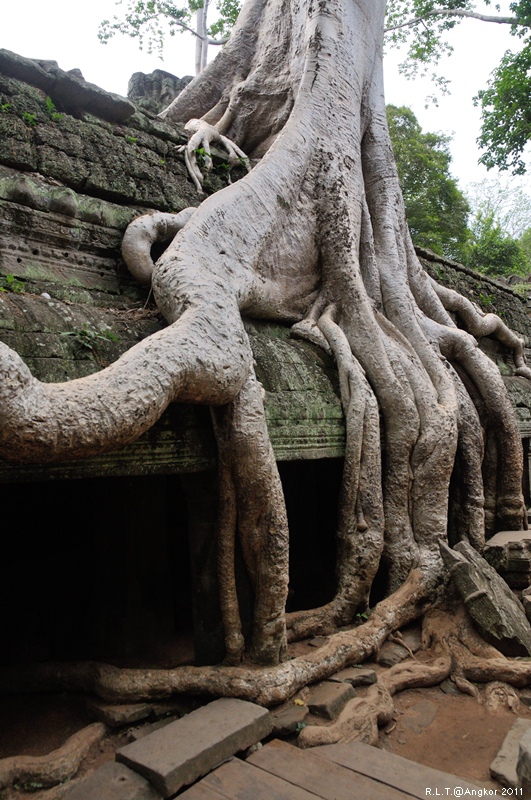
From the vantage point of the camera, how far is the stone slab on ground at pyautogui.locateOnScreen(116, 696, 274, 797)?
185 centimetres

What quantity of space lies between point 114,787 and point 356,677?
126 centimetres

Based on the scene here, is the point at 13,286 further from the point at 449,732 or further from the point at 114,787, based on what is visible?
the point at 449,732

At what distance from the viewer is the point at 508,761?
215 centimetres

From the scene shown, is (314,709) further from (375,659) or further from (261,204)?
(261,204)

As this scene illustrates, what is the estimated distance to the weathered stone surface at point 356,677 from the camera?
2.67m

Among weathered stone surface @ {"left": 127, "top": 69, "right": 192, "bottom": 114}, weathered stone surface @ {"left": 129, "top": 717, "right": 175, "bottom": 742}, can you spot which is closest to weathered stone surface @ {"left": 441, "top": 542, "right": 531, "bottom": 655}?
weathered stone surface @ {"left": 129, "top": 717, "right": 175, "bottom": 742}

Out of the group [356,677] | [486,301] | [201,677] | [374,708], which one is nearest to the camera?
[201,677]

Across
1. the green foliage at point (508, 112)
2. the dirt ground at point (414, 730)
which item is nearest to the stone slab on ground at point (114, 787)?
the dirt ground at point (414, 730)

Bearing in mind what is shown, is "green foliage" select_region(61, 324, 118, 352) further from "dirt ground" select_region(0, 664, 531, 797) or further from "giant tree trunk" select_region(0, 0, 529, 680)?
"dirt ground" select_region(0, 664, 531, 797)

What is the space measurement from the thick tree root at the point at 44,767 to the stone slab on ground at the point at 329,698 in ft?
3.01

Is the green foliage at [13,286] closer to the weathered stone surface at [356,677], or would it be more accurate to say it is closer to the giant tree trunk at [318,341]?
the giant tree trunk at [318,341]

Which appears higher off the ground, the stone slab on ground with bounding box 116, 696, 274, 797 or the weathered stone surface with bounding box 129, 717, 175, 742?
the stone slab on ground with bounding box 116, 696, 274, 797

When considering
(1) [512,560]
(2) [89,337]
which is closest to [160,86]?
(2) [89,337]

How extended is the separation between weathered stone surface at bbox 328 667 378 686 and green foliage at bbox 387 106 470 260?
40.5 feet
